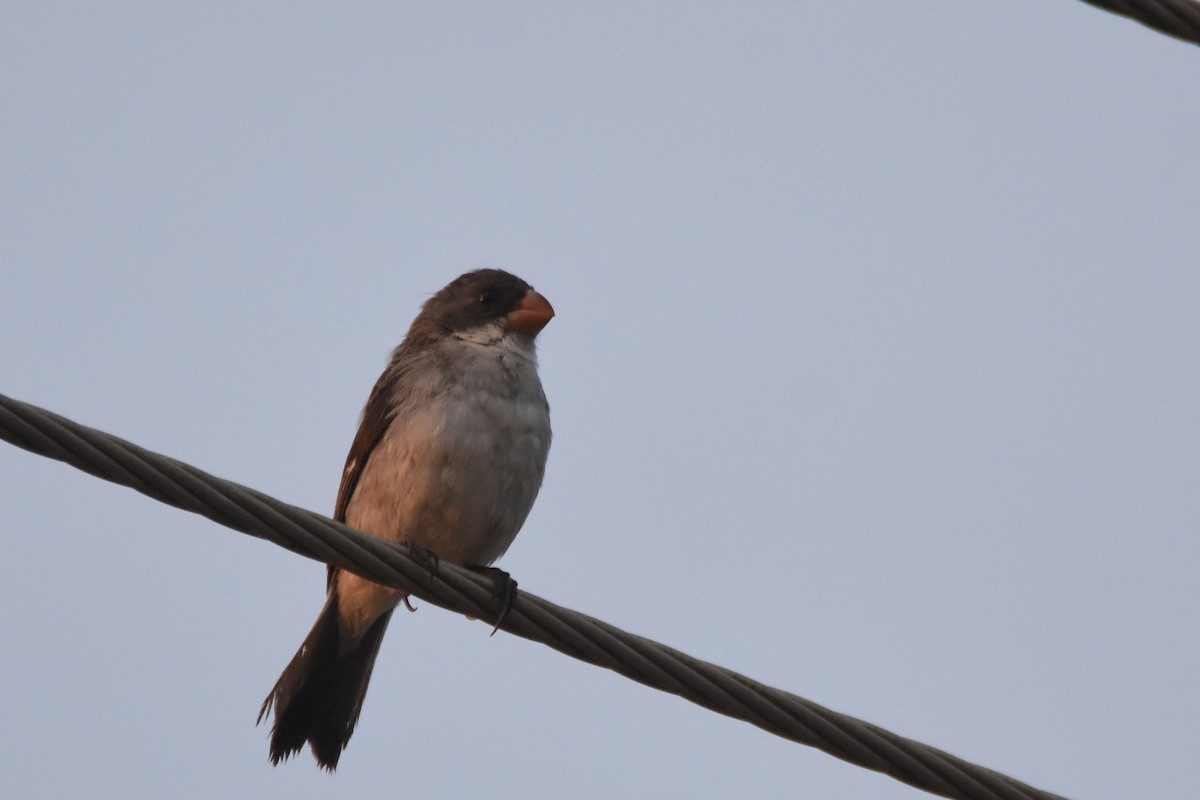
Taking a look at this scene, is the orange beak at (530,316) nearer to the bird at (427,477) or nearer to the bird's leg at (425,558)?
the bird at (427,477)

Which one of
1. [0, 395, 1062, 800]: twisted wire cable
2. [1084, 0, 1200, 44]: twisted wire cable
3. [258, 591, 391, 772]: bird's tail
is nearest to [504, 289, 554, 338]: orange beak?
[258, 591, 391, 772]: bird's tail

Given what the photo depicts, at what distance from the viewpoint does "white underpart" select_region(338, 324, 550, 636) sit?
684cm

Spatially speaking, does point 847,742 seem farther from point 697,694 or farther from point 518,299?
point 518,299

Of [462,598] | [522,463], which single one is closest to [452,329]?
[522,463]

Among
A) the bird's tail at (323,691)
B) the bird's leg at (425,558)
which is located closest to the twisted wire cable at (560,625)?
the bird's leg at (425,558)

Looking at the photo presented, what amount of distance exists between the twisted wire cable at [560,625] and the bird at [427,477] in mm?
2271

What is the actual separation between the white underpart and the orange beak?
48cm

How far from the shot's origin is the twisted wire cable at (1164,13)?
403cm

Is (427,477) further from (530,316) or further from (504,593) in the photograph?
(504,593)

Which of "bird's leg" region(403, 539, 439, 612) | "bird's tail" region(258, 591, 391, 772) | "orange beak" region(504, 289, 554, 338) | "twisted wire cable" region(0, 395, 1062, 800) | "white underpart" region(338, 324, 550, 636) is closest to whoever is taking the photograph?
"twisted wire cable" region(0, 395, 1062, 800)

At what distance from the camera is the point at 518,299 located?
8109 mm

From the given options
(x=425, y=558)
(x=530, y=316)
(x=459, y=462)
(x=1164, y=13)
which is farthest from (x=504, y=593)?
(x=530, y=316)

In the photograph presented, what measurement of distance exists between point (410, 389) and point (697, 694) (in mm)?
3270

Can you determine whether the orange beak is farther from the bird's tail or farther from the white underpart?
the bird's tail
